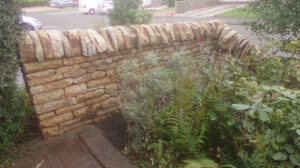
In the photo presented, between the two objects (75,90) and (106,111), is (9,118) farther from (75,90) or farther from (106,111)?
(106,111)

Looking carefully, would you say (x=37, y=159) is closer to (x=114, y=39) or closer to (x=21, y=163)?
(x=21, y=163)

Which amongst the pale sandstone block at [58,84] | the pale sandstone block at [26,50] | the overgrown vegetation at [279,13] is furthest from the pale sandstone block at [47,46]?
the overgrown vegetation at [279,13]

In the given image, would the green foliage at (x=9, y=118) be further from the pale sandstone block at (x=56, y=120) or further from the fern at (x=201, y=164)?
the fern at (x=201, y=164)

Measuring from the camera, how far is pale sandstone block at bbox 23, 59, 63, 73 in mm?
2523

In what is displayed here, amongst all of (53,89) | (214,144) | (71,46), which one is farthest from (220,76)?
(53,89)

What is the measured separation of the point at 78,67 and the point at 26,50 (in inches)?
25.5

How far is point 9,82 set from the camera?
2.48 m

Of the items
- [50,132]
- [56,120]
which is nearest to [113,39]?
[56,120]

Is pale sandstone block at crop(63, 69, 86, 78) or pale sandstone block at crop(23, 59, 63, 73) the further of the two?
pale sandstone block at crop(63, 69, 86, 78)

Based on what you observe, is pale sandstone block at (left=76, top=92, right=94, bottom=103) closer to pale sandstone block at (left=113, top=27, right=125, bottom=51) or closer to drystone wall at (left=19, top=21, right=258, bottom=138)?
drystone wall at (left=19, top=21, right=258, bottom=138)

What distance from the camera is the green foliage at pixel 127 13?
6.40 m

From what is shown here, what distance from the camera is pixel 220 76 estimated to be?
2.46 meters

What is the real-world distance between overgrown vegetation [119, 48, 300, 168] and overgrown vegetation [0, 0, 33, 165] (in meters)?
1.31

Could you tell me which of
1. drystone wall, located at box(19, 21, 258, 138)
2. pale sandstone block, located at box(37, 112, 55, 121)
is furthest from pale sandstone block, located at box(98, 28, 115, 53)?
pale sandstone block, located at box(37, 112, 55, 121)
